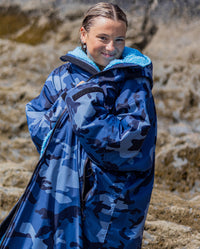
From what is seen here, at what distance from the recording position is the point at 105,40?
131 cm

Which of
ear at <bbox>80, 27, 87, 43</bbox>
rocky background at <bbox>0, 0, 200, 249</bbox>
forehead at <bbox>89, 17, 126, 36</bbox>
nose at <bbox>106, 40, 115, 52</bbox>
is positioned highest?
forehead at <bbox>89, 17, 126, 36</bbox>

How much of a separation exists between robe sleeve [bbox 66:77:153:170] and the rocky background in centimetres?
118

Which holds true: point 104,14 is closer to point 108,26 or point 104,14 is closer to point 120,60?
point 108,26

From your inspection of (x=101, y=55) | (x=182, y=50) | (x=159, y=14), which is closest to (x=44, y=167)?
(x=101, y=55)

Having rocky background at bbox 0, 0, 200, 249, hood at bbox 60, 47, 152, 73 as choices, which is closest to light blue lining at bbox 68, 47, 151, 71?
hood at bbox 60, 47, 152, 73

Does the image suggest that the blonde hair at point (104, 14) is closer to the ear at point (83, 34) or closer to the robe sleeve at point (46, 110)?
the ear at point (83, 34)

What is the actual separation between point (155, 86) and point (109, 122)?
401cm

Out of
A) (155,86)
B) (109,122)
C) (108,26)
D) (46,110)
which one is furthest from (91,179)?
(155,86)

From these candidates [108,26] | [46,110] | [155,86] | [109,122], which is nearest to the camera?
[109,122]

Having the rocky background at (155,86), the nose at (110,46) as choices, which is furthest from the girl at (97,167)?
the rocky background at (155,86)

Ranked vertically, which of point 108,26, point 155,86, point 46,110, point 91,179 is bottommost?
point 155,86

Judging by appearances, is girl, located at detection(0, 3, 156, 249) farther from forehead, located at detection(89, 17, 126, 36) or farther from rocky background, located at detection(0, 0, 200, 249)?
rocky background, located at detection(0, 0, 200, 249)

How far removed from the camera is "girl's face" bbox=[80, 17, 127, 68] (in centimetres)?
129

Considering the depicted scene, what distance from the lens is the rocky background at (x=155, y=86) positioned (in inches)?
98.1
